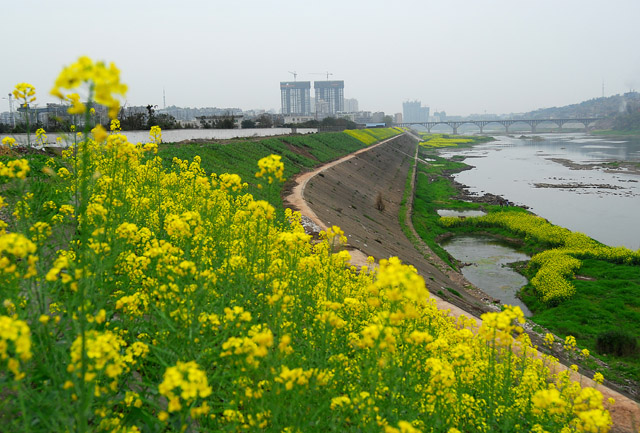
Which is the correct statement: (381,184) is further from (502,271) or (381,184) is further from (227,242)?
(227,242)

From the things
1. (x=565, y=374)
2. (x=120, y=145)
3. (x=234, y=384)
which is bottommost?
(x=565, y=374)

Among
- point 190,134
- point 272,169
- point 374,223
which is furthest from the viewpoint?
point 190,134

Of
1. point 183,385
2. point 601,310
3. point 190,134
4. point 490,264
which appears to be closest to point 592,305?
point 601,310

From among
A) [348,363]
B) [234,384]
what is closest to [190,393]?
[234,384]

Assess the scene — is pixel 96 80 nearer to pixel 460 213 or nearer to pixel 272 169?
pixel 272 169

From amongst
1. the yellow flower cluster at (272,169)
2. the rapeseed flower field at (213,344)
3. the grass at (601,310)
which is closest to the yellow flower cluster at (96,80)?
the rapeseed flower field at (213,344)

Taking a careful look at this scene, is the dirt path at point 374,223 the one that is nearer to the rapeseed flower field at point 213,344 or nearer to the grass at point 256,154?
the grass at point 256,154

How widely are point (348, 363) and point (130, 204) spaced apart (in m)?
4.51

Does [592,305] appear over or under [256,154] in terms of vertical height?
under

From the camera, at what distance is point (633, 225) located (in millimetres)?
30875

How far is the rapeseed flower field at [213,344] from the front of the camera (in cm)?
272

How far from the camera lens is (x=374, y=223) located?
81.8 feet

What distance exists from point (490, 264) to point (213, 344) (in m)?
22.9

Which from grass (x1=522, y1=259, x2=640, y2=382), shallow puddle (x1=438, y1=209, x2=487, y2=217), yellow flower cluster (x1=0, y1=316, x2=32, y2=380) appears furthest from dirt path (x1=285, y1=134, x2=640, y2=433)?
yellow flower cluster (x1=0, y1=316, x2=32, y2=380)
